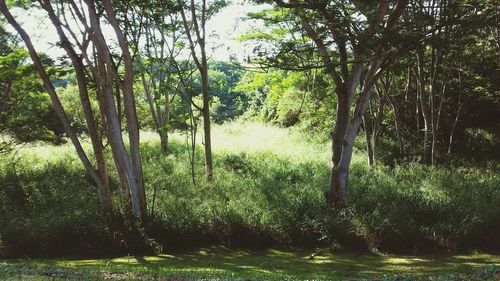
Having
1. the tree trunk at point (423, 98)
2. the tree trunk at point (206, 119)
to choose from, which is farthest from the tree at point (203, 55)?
the tree trunk at point (423, 98)

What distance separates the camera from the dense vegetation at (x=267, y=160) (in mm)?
9043

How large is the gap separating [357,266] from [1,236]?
8.17 m

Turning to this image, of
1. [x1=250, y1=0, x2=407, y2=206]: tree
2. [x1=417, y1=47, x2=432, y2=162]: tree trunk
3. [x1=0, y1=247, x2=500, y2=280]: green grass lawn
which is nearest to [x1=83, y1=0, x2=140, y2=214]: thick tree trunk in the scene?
[x1=0, y1=247, x2=500, y2=280]: green grass lawn

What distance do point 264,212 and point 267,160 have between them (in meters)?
7.12

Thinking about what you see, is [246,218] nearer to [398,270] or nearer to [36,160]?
[398,270]

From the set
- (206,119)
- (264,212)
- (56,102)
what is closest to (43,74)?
(56,102)

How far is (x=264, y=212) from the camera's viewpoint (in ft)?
34.7

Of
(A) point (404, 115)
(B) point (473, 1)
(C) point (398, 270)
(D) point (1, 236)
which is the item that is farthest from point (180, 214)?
(A) point (404, 115)

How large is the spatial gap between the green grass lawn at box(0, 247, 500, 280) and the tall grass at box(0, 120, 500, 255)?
0.52 meters

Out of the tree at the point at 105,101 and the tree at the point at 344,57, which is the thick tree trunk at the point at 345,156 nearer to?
the tree at the point at 344,57

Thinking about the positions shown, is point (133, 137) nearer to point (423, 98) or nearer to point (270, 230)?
point (270, 230)

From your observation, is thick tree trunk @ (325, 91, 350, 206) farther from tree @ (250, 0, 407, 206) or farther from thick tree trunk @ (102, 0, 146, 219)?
thick tree trunk @ (102, 0, 146, 219)

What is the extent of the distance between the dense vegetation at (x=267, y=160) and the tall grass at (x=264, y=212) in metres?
0.04

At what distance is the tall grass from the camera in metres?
9.82
